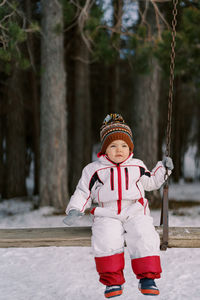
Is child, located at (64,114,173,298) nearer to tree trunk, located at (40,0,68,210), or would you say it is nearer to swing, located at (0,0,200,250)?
swing, located at (0,0,200,250)

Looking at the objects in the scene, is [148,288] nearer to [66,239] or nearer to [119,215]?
[119,215]

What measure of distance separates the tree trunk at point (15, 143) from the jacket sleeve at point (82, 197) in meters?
7.80

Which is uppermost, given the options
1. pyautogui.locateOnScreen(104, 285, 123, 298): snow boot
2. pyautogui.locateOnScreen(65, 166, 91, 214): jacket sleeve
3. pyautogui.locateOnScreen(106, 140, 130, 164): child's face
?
pyautogui.locateOnScreen(106, 140, 130, 164): child's face

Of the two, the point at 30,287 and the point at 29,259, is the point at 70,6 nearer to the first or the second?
the point at 29,259

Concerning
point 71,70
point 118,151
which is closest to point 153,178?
point 118,151

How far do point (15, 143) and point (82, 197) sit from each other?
26.0 ft

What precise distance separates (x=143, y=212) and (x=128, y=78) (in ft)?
39.2

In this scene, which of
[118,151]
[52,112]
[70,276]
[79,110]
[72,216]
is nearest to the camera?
[72,216]

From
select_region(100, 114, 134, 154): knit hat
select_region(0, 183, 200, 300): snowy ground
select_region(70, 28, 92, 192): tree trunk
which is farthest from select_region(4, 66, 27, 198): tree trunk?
select_region(100, 114, 134, 154): knit hat

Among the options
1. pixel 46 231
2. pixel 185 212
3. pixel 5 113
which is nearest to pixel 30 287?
pixel 46 231

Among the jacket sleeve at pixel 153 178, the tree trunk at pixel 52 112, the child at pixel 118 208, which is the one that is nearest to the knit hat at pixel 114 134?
the child at pixel 118 208

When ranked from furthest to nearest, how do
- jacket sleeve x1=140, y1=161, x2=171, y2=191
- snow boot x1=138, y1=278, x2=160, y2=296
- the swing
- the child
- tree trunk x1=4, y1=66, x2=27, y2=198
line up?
1. tree trunk x1=4, y1=66, x2=27, y2=198
2. jacket sleeve x1=140, y1=161, x2=171, y2=191
3. the swing
4. the child
5. snow boot x1=138, y1=278, x2=160, y2=296

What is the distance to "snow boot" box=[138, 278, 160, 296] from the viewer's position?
2428mm

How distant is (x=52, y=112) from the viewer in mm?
7449
